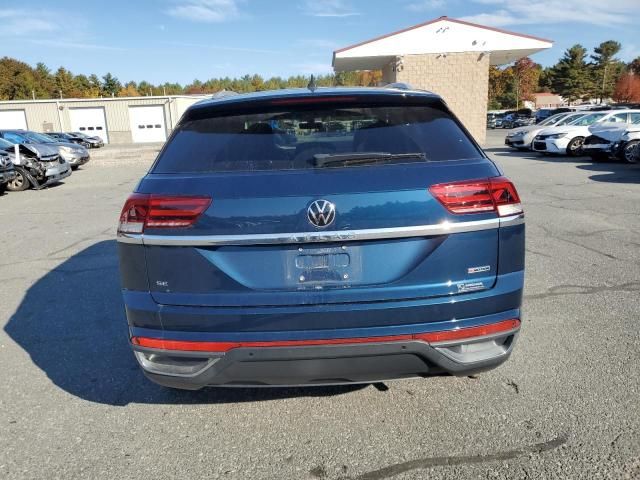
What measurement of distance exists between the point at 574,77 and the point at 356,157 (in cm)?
9273

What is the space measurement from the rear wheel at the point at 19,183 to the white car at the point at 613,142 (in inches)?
690

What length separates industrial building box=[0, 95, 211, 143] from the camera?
157 ft

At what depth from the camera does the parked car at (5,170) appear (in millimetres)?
13328

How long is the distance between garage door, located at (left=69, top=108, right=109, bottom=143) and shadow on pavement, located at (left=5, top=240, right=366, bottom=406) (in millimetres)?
48051

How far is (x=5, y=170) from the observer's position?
1348 centimetres

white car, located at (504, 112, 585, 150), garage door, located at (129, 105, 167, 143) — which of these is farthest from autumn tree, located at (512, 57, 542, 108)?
white car, located at (504, 112, 585, 150)

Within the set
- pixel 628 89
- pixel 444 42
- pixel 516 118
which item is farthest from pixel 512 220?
pixel 628 89

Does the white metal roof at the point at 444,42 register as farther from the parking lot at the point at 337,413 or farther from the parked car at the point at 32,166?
the parking lot at the point at 337,413

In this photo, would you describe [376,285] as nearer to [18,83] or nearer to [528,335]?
[528,335]

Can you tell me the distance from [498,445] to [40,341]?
11.5ft

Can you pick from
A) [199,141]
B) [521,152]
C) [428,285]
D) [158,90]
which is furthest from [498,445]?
[158,90]

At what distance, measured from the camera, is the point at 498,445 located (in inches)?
102

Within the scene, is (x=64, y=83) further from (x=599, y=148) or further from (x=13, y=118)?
(x=599, y=148)

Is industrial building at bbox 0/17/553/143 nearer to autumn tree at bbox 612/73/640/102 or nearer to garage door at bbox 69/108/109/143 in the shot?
garage door at bbox 69/108/109/143
